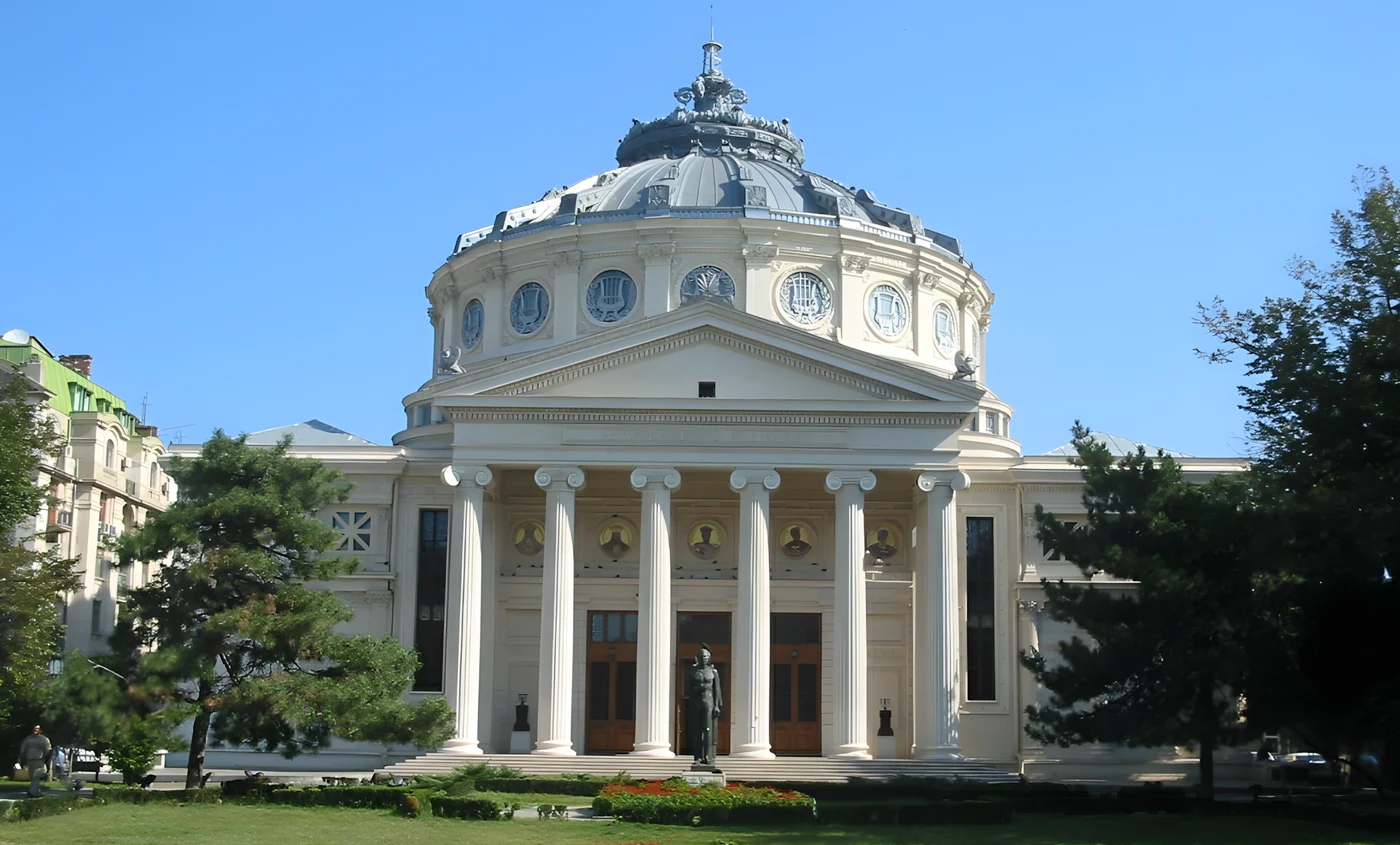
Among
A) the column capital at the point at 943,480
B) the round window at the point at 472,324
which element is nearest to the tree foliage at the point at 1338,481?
the column capital at the point at 943,480

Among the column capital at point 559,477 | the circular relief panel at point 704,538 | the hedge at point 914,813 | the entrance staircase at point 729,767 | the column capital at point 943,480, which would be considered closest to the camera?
the hedge at point 914,813

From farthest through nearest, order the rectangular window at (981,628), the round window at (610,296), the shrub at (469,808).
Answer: the round window at (610,296) < the rectangular window at (981,628) < the shrub at (469,808)

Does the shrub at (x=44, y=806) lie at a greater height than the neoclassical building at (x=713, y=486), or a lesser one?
lesser

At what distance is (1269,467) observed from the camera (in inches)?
1501

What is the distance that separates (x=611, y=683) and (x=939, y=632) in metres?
11.6

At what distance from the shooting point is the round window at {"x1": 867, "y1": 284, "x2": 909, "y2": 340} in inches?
2365

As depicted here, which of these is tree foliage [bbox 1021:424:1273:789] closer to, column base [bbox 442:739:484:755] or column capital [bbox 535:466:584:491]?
column capital [bbox 535:466:584:491]

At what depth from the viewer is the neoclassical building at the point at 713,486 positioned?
4866cm

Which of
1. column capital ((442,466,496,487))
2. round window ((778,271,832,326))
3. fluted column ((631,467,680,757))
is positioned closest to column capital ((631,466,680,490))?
fluted column ((631,467,680,757))

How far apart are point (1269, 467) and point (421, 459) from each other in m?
28.0

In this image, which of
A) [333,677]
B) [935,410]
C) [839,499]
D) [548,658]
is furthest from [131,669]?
[935,410]

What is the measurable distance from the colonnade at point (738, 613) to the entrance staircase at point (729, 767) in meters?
0.81

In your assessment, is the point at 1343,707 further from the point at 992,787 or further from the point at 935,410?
the point at 935,410

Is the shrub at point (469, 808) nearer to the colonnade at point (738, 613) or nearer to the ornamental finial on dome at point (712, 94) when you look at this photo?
the colonnade at point (738, 613)
